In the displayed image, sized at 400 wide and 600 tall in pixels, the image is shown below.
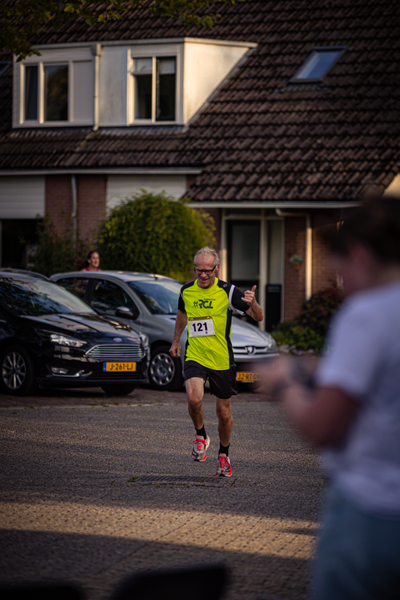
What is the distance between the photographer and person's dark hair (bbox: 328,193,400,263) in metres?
2.55

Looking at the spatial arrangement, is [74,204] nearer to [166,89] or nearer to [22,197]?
[22,197]

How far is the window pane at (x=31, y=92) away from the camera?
25267 mm

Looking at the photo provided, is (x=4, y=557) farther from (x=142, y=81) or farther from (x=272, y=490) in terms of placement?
(x=142, y=81)

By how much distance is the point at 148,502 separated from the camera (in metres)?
6.70

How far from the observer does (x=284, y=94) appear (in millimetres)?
22469

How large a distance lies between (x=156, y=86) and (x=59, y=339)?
41.2 ft

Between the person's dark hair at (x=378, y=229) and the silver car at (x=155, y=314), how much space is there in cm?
1106

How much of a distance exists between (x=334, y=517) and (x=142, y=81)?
22.4 metres

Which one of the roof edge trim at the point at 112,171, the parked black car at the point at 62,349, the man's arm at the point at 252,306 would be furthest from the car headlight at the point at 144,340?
the roof edge trim at the point at 112,171

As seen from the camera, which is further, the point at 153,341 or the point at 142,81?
the point at 142,81

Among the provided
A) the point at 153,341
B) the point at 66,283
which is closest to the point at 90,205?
the point at 66,283

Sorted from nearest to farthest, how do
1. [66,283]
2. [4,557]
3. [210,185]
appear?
[4,557] → [66,283] → [210,185]

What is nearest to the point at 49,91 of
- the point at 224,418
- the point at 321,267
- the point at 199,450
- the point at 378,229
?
the point at 321,267

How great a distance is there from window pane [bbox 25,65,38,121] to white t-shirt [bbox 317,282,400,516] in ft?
78.2
